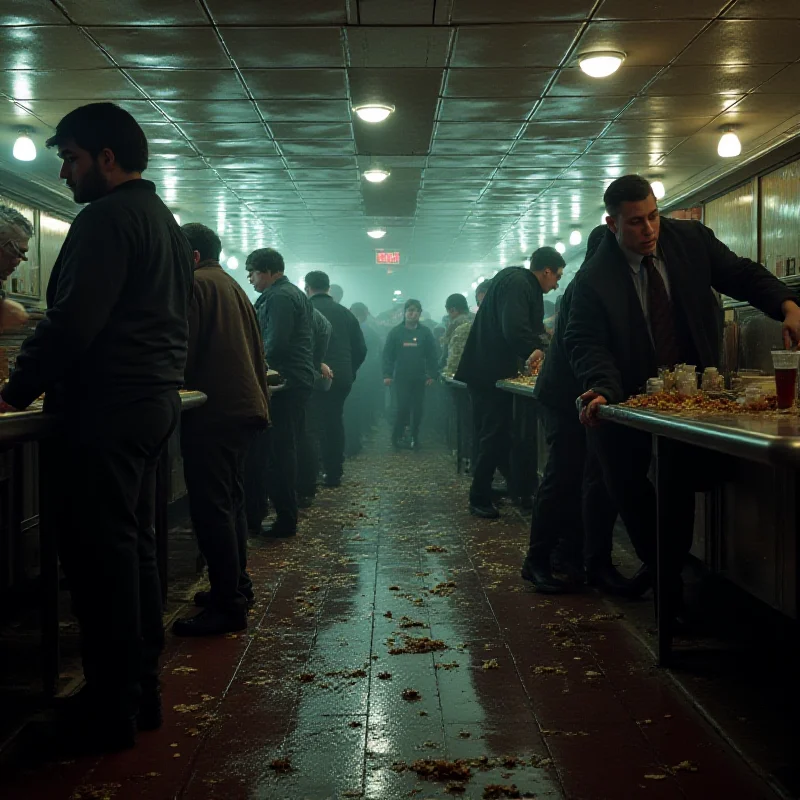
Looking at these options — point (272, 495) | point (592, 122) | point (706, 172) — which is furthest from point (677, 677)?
point (706, 172)

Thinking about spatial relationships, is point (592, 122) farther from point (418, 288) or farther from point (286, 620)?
point (418, 288)

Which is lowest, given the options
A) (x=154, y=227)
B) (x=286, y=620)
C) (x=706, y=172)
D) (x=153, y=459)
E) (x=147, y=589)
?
(x=286, y=620)

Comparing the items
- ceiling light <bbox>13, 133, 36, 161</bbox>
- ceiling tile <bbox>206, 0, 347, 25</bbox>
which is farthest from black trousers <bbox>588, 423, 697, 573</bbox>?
ceiling light <bbox>13, 133, 36, 161</bbox>

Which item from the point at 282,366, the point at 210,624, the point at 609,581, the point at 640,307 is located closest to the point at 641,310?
the point at 640,307

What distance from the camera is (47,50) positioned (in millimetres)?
6465

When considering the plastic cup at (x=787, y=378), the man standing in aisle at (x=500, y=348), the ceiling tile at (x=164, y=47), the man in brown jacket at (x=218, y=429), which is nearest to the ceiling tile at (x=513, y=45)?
the man standing in aisle at (x=500, y=348)

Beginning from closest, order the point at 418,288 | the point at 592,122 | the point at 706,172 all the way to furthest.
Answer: the point at 592,122 < the point at 706,172 < the point at 418,288

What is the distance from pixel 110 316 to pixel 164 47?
4.46 metres

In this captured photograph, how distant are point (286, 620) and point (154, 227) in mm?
1966

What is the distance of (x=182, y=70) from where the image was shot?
695cm

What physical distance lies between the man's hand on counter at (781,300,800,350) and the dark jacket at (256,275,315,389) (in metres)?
3.47

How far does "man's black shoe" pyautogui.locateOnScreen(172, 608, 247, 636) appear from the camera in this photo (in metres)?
3.84

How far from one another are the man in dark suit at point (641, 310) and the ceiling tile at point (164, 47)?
355 cm

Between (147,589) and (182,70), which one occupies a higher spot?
(182,70)
